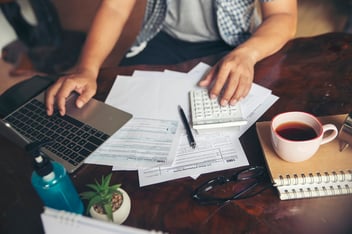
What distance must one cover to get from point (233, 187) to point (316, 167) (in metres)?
0.15

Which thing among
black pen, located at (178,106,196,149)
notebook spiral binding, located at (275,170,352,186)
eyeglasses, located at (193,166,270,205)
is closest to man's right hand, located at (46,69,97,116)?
black pen, located at (178,106,196,149)

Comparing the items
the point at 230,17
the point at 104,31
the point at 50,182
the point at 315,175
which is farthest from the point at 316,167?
the point at 104,31

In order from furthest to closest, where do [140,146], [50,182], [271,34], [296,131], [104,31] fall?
[104,31]
[271,34]
[140,146]
[296,131]
[50,182]

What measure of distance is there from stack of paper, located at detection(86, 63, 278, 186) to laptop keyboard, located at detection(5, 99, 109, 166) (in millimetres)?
29

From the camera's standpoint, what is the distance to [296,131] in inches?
26.5

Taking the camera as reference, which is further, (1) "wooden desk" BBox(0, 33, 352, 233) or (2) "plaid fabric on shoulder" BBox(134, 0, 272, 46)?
(2) "plaid fabric on shoulder" BBox(134, 0, 272, 46)

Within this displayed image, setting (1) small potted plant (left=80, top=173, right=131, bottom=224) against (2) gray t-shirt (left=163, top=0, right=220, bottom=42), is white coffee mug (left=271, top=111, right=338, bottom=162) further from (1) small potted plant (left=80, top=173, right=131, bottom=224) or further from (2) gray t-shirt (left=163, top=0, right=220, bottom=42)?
(2) gray t-shirt (left=163, top=0, right=220, bottom=42)

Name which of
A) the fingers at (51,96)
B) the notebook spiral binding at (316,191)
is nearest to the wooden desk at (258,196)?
the notebook spiral binding at (316,191)

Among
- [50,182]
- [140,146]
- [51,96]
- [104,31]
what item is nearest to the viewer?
[50,182]

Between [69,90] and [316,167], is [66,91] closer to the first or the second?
[69,90]

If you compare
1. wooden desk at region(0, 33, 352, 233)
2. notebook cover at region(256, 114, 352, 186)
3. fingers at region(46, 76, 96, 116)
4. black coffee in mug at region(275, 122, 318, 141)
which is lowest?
wooden desk at region(0, 33, 352, 233)

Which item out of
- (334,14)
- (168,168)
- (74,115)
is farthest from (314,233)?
(334,14)

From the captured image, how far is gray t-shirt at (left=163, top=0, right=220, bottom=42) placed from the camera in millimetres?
1236

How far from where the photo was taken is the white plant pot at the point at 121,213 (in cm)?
59
